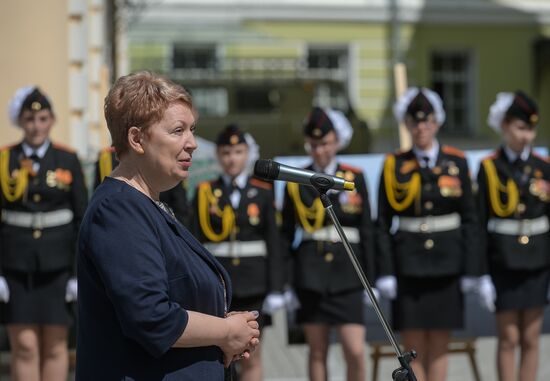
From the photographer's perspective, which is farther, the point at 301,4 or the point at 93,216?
the point at 301,4

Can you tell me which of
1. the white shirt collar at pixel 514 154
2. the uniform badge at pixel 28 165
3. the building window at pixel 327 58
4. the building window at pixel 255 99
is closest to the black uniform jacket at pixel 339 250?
the white shirt collar at pixel 514 154

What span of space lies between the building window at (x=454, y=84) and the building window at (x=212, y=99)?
38.2 ft

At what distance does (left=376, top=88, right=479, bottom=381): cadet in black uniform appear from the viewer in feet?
19.3

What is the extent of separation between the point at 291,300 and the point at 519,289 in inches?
49.0

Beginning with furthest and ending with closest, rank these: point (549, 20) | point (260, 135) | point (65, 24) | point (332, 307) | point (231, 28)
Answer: point (549, 20)
point (231, 28)
point (260, 135)
point (65, 24)
point (332, 307)

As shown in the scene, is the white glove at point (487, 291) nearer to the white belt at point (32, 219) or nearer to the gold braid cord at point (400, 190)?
the gold braid cord at point (400, 190)

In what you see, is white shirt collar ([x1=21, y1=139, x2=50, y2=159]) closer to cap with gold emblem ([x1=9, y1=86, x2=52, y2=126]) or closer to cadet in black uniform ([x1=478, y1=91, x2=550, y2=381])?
cap with gold emblem ([x1=9, y1=86, x2=52, y2=126])

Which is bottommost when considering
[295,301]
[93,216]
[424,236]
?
[295,301]

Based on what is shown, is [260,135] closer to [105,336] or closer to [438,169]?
[438,169]

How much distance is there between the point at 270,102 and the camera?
51.4 feet

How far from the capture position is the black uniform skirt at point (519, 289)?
234 inches

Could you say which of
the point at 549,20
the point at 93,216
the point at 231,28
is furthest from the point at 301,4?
the point at 93,216

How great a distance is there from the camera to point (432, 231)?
19.4 feet

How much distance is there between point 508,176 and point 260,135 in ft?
30.1
